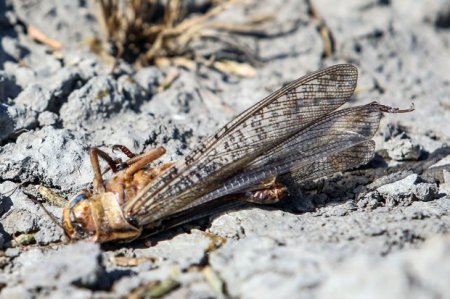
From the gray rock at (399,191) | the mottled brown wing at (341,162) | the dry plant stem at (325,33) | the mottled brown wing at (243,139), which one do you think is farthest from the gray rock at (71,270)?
the dry plant stem at (325,33)

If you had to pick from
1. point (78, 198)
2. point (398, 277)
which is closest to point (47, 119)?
point (78, 198)

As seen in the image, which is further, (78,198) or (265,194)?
(265,194)

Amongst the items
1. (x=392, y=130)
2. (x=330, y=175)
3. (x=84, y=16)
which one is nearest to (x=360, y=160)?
(x=330, y=175)

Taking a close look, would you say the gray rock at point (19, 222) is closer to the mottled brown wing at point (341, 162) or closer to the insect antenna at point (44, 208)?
the insect antenna at point (44, 208)

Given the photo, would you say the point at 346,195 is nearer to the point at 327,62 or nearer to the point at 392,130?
the point at 392,130

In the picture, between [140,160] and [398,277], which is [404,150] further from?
[398,277]

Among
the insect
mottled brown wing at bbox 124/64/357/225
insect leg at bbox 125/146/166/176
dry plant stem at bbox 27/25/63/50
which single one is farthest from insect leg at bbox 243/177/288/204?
dry plant stem at bbox 27/25/63/50

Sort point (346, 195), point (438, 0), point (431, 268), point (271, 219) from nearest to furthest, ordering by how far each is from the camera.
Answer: point (431, 268) < point (271, 219) < point (346, 195) < point (438, 0)
